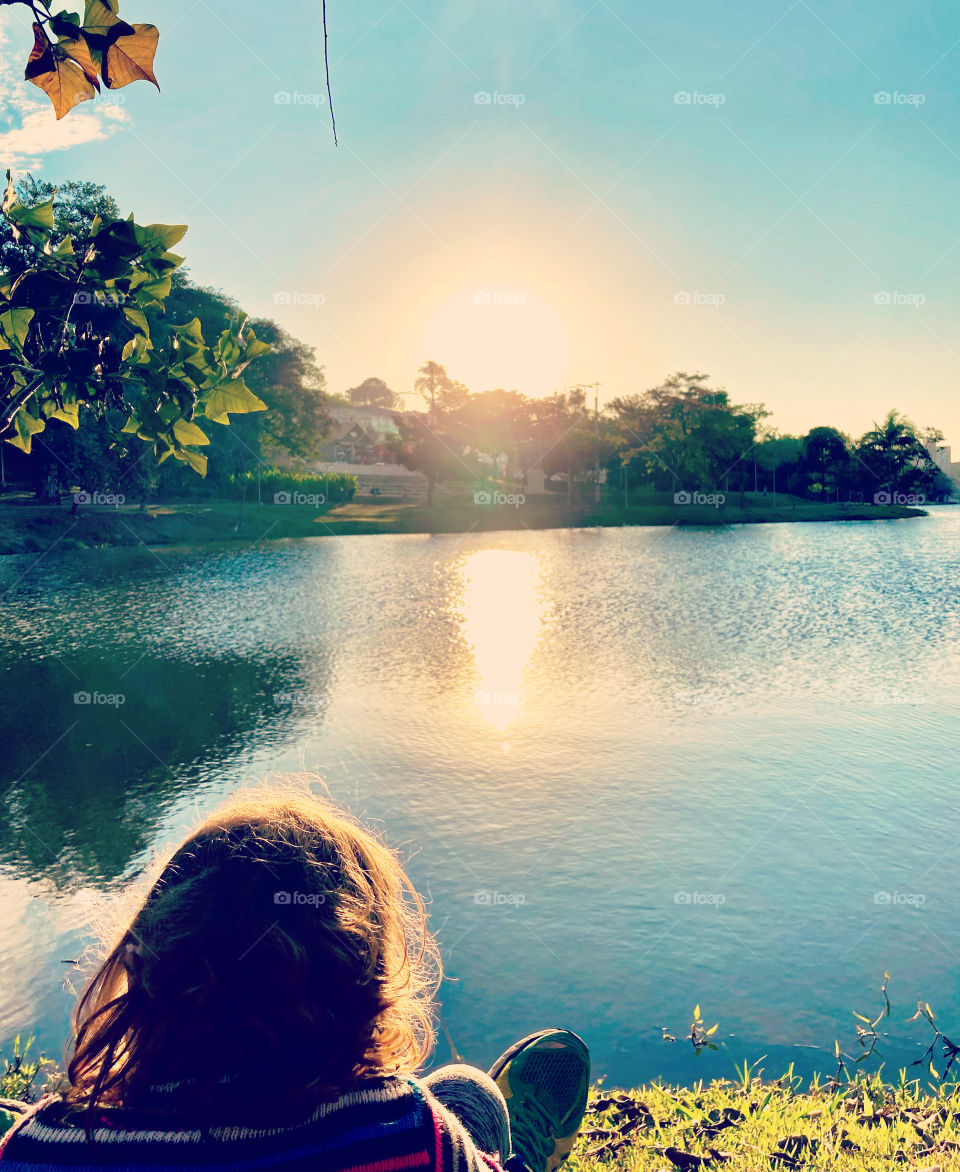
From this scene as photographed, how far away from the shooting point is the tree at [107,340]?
278cm

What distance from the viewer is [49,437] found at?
36.5 m

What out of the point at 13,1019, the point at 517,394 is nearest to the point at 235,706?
the point at 13,1019

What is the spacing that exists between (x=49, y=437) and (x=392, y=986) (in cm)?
3950

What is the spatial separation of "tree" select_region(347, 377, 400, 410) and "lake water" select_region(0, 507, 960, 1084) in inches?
5704

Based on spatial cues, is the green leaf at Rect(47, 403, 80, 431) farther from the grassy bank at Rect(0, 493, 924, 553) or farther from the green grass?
the grassy bank at Rect(0, 493, 924, 553)

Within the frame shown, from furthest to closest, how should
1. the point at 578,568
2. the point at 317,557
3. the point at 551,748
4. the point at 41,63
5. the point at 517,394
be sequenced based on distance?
the point at 517,394, the point at 317,557, the point at 578,568, the point at 551,748, the point at 41,63

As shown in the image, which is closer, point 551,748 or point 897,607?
point 551,748

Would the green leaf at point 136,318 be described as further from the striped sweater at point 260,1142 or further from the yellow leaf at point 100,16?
the striped sweater at point 260,1142

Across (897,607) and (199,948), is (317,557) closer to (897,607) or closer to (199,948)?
(897,607)

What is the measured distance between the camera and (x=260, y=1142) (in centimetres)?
134

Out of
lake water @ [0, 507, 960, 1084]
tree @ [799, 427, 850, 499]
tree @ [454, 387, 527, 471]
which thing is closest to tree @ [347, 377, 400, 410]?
tree @ [799, 427, 850, 499]

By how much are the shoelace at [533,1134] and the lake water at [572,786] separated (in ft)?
Answer: 5.67

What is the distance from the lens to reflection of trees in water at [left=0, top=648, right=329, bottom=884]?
7492 millimetres

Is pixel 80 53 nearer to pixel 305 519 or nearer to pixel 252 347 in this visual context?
pixel 252 347
